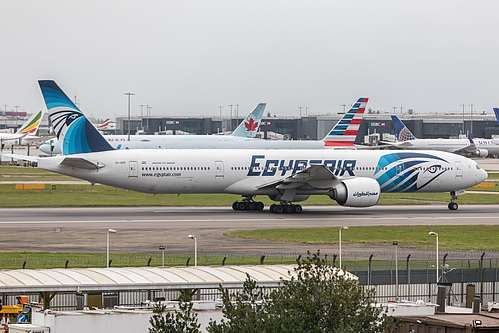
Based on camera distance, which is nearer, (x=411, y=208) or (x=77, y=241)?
(x=77, y=241)

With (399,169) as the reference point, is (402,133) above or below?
above

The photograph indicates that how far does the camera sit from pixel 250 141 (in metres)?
102

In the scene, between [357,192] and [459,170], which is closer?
[357,192]

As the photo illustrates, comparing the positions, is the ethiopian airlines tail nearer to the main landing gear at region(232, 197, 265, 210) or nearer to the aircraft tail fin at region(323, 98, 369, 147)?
the main landing gear at region(232, 197, 265, 210)

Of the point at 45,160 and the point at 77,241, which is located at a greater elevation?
the point at 45,160

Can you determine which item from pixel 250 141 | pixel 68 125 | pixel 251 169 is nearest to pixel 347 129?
pixel 250 141

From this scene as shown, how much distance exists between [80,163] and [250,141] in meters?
51.8

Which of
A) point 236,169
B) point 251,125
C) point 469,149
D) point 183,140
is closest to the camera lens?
point 236,169

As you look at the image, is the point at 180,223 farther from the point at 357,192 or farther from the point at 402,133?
the point at 402,133

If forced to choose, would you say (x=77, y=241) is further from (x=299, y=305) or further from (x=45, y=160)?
(x=299, y=305)

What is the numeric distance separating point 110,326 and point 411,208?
45.5m

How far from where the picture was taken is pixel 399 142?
527 ft

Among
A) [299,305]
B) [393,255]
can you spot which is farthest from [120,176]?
[299,305]

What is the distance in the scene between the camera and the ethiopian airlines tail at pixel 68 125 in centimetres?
5297
